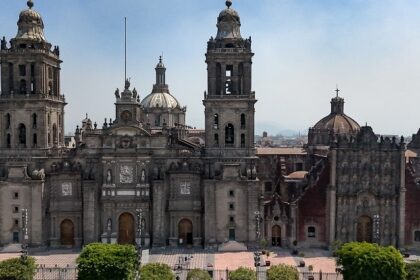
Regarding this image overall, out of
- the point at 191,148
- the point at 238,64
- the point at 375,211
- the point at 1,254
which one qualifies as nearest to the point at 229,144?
the point at 191,148

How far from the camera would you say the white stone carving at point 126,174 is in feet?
232

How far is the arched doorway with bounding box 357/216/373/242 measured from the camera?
2790 inches

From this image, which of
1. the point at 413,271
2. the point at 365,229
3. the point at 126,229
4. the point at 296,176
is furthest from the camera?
the point at 296,176

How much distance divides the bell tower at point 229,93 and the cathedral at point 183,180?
13 centimetres

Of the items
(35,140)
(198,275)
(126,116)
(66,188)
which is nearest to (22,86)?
(35,140)

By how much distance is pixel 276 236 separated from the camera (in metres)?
72.4

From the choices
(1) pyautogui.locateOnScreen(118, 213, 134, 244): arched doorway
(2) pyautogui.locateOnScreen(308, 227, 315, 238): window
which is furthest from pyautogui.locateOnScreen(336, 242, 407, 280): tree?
(1) pyautogui.locateOnScreen(118, 213, 134, 244): arched doorway

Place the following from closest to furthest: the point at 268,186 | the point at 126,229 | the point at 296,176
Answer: the point at 126,229, the point at 296,176, the point at 268,186

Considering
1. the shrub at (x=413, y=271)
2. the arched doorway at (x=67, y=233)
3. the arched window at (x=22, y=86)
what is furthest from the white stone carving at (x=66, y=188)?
the shrub at (x=413, y=271)

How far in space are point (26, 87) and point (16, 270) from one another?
28.4 metres

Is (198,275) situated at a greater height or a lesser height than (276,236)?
greater

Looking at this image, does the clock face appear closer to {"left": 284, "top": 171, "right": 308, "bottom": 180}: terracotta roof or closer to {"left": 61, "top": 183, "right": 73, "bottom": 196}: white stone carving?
{"left": 61, "top": 183, "right": 73, "bottom": 196}: white stone carving

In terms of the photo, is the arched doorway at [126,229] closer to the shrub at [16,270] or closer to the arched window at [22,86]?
the shrub at [16,270]

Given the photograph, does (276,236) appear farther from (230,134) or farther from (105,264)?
(105,264)
